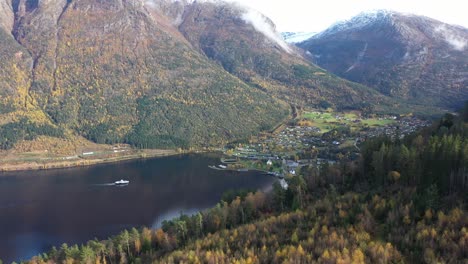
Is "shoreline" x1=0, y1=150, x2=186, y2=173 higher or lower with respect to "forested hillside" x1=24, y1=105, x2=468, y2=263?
lower

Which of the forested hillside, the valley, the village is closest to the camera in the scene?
the forested hillside

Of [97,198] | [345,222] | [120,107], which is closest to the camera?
[345,222]

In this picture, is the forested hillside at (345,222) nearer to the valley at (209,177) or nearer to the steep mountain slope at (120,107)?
the valley at (209,177)

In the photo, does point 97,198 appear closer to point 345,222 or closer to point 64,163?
point 64,163

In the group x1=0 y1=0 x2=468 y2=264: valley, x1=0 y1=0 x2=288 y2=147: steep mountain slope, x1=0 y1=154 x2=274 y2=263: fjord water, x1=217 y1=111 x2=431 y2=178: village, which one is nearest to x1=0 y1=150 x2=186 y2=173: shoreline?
x1=0 y1=0 x2=468 y2=264: valley

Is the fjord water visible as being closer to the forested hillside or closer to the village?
the village

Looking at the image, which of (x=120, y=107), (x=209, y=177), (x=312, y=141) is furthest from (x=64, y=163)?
(x=312, y=141)
